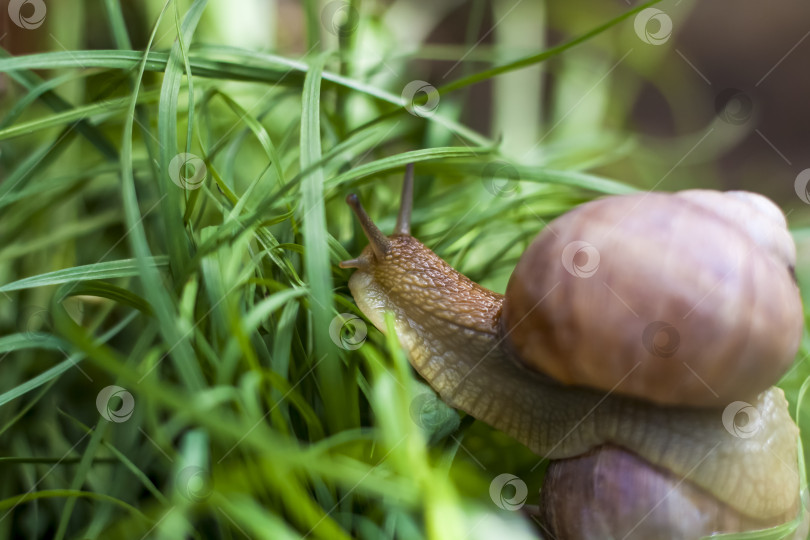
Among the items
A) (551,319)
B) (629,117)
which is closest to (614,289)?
(551,319)

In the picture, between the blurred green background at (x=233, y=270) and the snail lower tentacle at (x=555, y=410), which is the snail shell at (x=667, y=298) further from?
the blurred green background at (x=233, y=270)

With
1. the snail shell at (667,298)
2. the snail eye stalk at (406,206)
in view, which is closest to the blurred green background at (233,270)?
the snail eye stalk at (406,206)

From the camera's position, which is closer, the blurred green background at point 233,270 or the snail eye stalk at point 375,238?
the blurred green background at point 233,270

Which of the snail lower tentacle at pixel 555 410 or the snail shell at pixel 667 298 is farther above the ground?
the snail shell at pixel 667 298

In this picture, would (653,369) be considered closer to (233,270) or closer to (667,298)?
(667,298)

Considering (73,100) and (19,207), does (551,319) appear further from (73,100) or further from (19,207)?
(73,100)

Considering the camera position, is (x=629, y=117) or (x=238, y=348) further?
(x=629, y=117)
